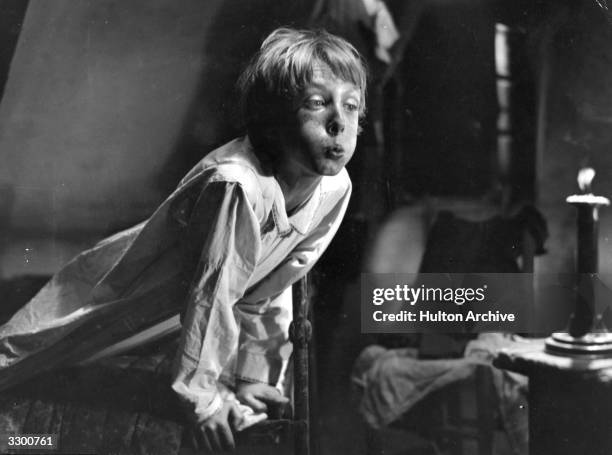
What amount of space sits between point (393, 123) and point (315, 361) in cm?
47

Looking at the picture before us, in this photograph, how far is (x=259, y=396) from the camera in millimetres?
1174

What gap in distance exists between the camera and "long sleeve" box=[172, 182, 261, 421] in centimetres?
105

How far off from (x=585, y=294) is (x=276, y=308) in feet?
1.89

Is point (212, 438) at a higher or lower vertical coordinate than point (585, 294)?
lower

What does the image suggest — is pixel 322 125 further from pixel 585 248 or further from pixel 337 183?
pixel 585 248

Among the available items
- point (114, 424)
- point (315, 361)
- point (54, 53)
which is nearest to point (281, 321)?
point (315, 361)

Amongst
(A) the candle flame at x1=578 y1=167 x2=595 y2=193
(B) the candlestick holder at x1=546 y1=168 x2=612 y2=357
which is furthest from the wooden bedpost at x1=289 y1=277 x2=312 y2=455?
(A) the candle flame at x1=578 y1=167 x2=595 y2=193

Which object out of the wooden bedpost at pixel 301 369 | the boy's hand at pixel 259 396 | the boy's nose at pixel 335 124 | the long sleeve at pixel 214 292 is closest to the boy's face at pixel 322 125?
the boy's nose at pixel 335 124

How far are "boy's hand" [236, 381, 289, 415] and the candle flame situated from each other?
0.68 meters

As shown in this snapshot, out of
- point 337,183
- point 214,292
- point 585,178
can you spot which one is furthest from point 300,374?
point 585,178

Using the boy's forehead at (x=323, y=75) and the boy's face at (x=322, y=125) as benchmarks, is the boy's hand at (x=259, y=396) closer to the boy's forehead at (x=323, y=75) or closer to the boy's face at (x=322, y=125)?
the boy's face at (x=322, y=125)

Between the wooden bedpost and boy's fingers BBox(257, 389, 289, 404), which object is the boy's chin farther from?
boy's fingers BBox(257, 389, 289, 404)

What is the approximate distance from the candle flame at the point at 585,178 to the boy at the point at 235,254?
429 mm

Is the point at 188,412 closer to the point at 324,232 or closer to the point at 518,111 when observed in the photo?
the point at 324,232
